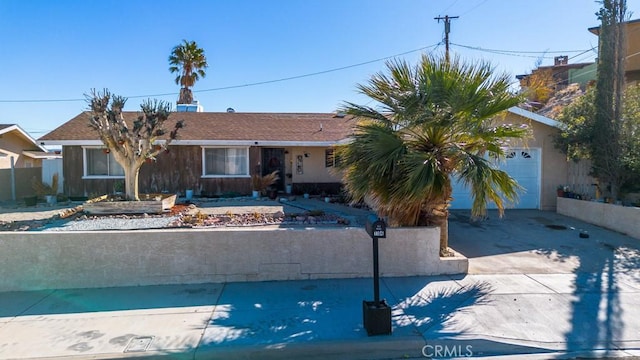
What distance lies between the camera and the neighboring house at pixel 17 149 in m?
17.3

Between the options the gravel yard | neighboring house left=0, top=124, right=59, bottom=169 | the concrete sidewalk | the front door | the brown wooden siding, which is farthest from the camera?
neighboring house left=0, top=124, right=59, bottom=169

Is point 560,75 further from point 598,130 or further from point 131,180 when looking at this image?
point 131,180

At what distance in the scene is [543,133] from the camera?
12211 mm

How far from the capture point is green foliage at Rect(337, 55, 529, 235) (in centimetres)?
587

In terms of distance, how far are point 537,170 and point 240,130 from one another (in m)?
11.6

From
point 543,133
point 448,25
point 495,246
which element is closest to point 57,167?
point 495,246

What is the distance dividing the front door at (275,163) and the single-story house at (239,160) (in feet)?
0.15

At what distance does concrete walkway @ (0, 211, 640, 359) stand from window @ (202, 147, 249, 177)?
32.9 ft

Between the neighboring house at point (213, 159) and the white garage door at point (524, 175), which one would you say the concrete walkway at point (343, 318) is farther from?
the neighboring house at point (213, 159)

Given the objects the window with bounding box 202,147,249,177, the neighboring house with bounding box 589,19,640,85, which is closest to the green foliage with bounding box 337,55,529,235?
the window with bounding box 202,147,249,177

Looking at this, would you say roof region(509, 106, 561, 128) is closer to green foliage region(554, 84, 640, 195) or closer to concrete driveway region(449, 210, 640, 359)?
green foliage region(554, 84, 640, 195)

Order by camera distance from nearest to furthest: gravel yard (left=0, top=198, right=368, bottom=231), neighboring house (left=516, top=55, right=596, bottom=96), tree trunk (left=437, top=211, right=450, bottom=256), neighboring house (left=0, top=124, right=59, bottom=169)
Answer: tree trunk (left=437, top=211, right=450, bottom=256), gravel yard (left=0, top=198, right=368, bottom=231), neighboring house (left=0, top=124, right=59, bottom=169), neighboring house (left=516, top=55, right=596, bottom=96)

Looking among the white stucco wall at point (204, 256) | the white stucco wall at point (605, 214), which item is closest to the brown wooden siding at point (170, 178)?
the white stucco wall at point (204, 256)

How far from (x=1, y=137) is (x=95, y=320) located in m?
18.6
